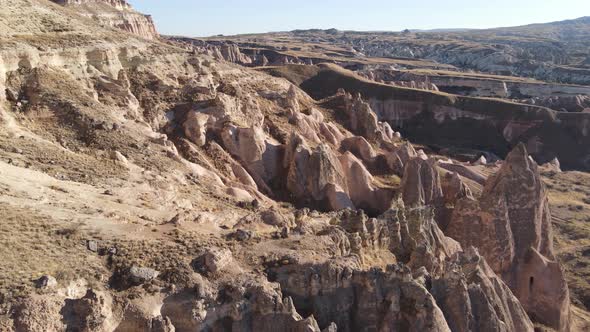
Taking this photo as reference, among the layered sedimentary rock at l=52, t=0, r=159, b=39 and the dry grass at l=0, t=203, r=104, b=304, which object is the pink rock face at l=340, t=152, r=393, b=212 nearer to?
the dry grass at l=0, t=203, r=104, b=304

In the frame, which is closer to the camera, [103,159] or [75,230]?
[75,230]

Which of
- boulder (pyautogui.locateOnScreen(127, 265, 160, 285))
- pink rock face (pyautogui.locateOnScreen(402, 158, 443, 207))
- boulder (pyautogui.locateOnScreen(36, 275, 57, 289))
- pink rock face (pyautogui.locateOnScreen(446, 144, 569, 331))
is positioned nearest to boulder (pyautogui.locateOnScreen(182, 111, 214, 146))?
pink rock face (pyautogui.locateOnScreen(402, 158, 443, 207))

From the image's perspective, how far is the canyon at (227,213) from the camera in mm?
11945

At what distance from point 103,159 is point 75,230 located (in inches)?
285

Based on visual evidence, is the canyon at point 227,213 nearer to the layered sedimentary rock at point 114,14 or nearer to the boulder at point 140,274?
the boulder at point 140,274

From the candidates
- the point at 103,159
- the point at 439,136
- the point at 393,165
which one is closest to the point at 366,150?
the point at 393,165

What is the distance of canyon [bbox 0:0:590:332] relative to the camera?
11945mm

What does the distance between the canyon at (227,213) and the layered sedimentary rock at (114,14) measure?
1620 inches

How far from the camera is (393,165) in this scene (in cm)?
3506

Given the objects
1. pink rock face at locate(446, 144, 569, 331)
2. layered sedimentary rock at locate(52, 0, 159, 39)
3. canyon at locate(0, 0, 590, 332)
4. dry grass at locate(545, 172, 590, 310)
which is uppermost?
layered sedimentary rock at locate(52, 0, 159, 39)

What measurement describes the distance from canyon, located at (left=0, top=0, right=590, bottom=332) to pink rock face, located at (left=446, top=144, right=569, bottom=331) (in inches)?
3.4

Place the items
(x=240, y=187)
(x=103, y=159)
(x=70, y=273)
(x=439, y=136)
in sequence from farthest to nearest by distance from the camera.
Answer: (x=439, y=136)
(x=240, y=187)
(x=103, y=159)
(x=70, y=273)

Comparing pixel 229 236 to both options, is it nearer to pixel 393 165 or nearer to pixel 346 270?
pixel 346 270

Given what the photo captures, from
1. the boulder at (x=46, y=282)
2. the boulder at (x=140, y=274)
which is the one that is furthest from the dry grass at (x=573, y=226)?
the boulder at (x=46, y=282)
